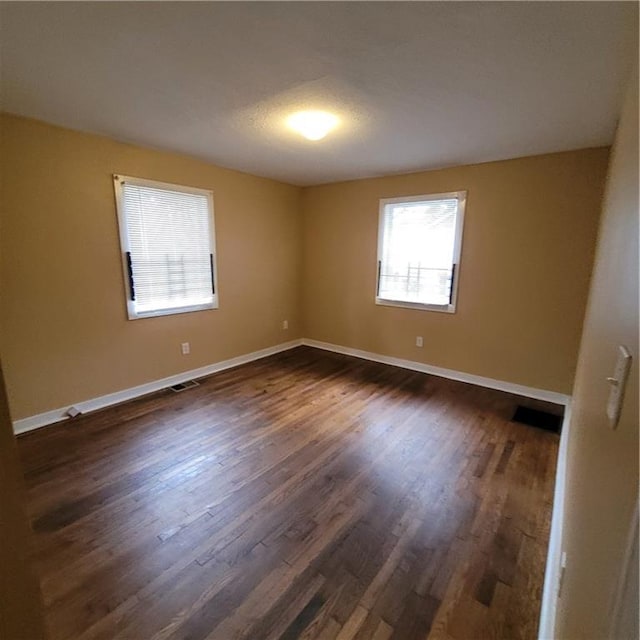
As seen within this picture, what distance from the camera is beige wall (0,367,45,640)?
2.16 ft

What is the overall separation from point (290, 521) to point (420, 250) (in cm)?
316

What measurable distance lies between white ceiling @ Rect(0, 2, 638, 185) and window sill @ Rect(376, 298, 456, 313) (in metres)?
1.68

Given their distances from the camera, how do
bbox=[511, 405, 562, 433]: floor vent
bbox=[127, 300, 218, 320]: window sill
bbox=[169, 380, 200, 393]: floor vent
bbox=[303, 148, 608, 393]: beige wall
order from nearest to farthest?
bbox=[511, 405, 562, 433]: floor vent < bbox=[303, 148, 608, 393]: beige wall < bbox=[127, 300, 218, 320]: window sill < bbox=[169, 380, 200, 393]: floor vent

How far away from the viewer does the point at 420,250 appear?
12.9ft

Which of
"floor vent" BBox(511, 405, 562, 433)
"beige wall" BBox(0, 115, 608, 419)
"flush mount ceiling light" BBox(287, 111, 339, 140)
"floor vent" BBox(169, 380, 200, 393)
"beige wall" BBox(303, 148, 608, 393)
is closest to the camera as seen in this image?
"flush mount ceiling light" BBox(287, 111, 339, 140)

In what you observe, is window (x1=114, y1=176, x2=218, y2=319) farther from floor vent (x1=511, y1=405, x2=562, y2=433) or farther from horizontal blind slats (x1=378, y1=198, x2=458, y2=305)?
floor vent (x1=511, y1=405, x2=562, y2=433)

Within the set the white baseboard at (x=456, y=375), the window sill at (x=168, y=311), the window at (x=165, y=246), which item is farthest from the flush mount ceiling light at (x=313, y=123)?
the white baseboard at (x=456, y=375)

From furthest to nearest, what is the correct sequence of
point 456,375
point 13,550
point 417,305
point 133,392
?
point 417,305
point 456,375
point 133,392
point 13,550

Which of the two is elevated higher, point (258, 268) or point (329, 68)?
point (329, 68)

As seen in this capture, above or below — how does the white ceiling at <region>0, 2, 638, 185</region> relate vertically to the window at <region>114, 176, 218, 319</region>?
above

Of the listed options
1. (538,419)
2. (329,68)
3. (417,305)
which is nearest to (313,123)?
(329,68)

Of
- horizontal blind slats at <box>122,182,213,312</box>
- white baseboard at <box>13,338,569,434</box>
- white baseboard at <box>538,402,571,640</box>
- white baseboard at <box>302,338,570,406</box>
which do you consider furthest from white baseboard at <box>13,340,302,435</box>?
white baseboard at <box>538,402,571,640</box>

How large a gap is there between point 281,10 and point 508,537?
263 cm

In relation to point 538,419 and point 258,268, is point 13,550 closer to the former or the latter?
point 538,419
